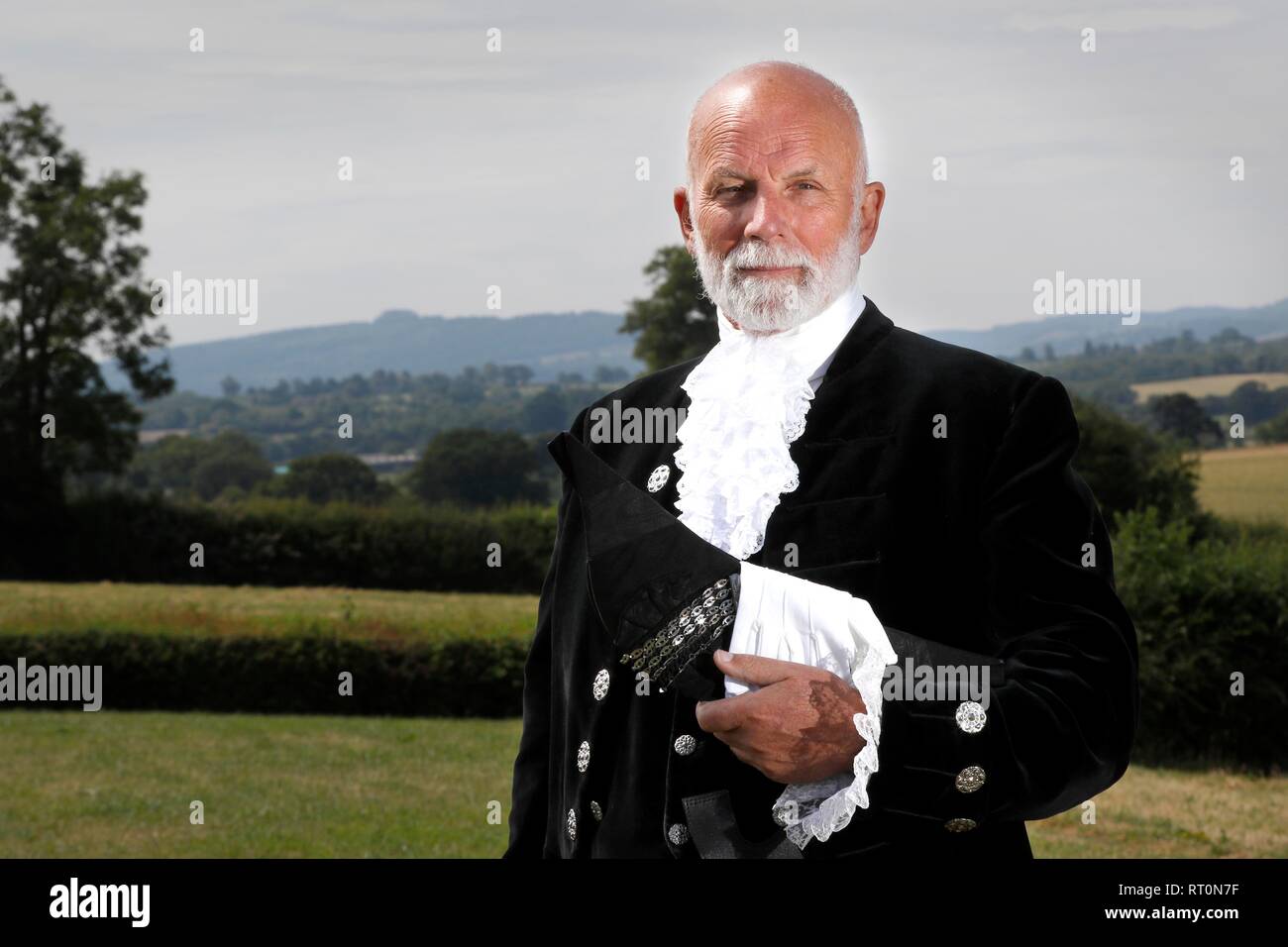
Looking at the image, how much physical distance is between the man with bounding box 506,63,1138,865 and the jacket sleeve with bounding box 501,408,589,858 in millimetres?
190

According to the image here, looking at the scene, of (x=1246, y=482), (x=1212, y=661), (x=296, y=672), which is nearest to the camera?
(x=1212, y=661)

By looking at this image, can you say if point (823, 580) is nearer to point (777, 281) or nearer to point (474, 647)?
point (777, 281)

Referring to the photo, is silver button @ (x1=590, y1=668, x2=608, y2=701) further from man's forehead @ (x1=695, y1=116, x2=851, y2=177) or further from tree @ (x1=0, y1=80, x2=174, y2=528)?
tree @ (x1=0, y1=80, x2=174, y2=528)

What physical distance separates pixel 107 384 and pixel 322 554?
8.09m

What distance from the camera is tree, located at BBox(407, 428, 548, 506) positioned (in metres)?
24.5

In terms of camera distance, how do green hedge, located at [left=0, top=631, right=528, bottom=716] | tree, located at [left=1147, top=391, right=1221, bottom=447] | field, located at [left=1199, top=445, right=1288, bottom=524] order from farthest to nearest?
tree, located at [left=1147, top=391, right=1221, bottom=447], field, located at [left=1199, top=445, right=1288, bottom=524], green hedge, located at [left=0, top=631, right=528, bottom=716]

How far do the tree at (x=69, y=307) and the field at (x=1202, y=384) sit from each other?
1816 centimetres

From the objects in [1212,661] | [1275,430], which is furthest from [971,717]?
[1275,430]

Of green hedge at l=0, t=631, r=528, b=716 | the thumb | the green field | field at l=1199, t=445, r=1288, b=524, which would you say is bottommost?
green hedge at l=0, t=631, r=528, b=716

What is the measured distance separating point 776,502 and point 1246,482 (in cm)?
1430

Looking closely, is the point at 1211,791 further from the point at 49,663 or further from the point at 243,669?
the point at 49,663

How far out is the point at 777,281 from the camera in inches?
84.9

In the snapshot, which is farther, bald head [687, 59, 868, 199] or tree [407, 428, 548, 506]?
tree [407, 428, 548, 506]

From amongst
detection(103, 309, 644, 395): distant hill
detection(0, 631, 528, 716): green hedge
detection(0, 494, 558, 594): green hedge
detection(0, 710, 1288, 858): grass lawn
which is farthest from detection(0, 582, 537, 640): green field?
detection(103, 309, 644, 395): distant hill
